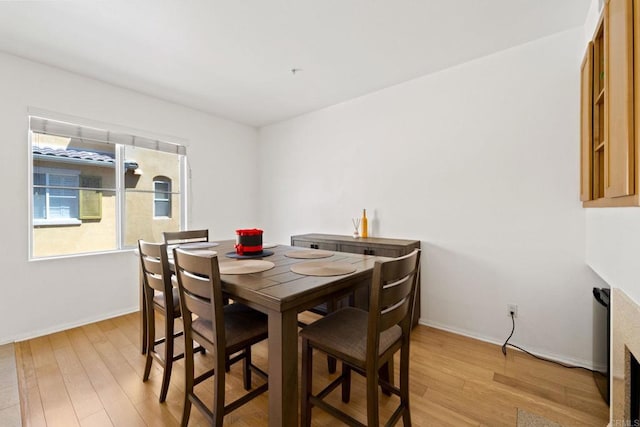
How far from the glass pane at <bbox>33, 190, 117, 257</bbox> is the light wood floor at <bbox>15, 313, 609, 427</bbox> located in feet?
2.79

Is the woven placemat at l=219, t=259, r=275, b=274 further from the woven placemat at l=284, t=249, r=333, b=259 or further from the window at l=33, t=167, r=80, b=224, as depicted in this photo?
the window at l=33, t=167, r=80, b=224

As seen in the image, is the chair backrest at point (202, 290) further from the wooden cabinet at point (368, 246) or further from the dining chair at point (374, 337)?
the wooden cabinet at point (368, 246)

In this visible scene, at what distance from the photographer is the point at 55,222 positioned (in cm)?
271

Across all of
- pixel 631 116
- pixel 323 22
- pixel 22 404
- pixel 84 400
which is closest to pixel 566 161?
pixel 631 116

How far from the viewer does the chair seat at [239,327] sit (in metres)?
1.39

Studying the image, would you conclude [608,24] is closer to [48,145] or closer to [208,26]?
[208,26]

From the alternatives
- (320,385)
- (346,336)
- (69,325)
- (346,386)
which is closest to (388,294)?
(346,336)

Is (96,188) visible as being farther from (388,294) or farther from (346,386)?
(388,294)

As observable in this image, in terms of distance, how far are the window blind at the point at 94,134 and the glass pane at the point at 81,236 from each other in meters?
0.58

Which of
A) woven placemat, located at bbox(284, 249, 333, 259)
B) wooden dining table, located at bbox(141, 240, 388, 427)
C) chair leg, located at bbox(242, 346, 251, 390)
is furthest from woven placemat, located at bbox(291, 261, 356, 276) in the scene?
chair leg, located at bbox(242, 346, 251, 390)

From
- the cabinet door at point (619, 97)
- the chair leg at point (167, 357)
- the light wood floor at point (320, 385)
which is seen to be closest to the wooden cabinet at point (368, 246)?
the light wood floor at point (320, 385)

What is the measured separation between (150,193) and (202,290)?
267cm

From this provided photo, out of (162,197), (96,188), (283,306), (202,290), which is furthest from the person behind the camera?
(162,197)

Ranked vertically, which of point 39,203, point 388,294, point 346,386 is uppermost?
point 39,203
